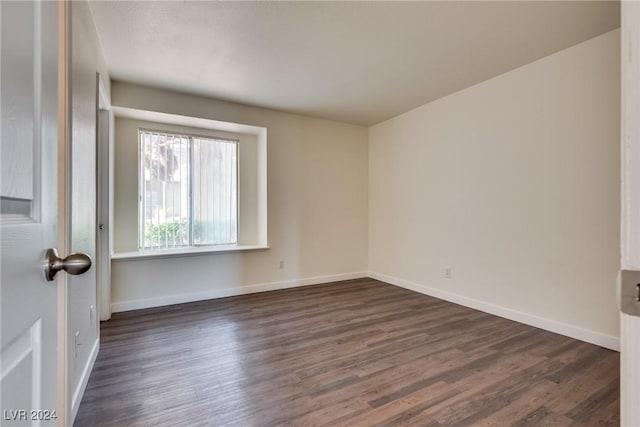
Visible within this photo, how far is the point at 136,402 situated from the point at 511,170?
12.2ft

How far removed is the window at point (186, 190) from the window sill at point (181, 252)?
163 millimetres

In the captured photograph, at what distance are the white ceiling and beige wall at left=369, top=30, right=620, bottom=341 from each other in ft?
1.02

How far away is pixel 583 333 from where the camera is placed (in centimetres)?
267

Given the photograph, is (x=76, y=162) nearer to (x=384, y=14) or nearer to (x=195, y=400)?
(x=195, y=400)

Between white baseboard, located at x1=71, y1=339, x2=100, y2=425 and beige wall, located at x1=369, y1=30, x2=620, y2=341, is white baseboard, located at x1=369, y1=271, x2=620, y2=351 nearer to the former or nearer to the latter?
beige wall, located at x1=369, y1=30, x2=620, y2=341

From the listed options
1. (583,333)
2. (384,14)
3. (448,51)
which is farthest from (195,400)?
(448,51)

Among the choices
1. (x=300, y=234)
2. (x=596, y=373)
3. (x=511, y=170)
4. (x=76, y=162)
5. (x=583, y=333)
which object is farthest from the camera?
(x=300, y=234)

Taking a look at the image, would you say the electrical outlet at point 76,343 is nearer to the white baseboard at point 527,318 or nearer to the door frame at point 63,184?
the door frame at point 63,184

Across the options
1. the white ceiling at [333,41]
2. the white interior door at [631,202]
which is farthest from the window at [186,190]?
the white interior door at [631,202]

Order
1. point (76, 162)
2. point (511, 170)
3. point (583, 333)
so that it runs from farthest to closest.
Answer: point (511, 170) → point (583, 333) → point (76, 162)

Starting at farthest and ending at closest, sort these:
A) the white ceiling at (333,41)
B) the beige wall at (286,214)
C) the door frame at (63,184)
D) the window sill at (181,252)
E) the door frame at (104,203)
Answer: the beige wall at (286,214) → the window sill at (181,252) → the door frame at (104,203) → the white ceiling at (333,41) → the door frame at (63,184)

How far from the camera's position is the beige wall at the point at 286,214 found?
11.8ft

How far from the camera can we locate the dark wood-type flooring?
1.72 meters

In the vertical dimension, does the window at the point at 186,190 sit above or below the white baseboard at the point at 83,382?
above
